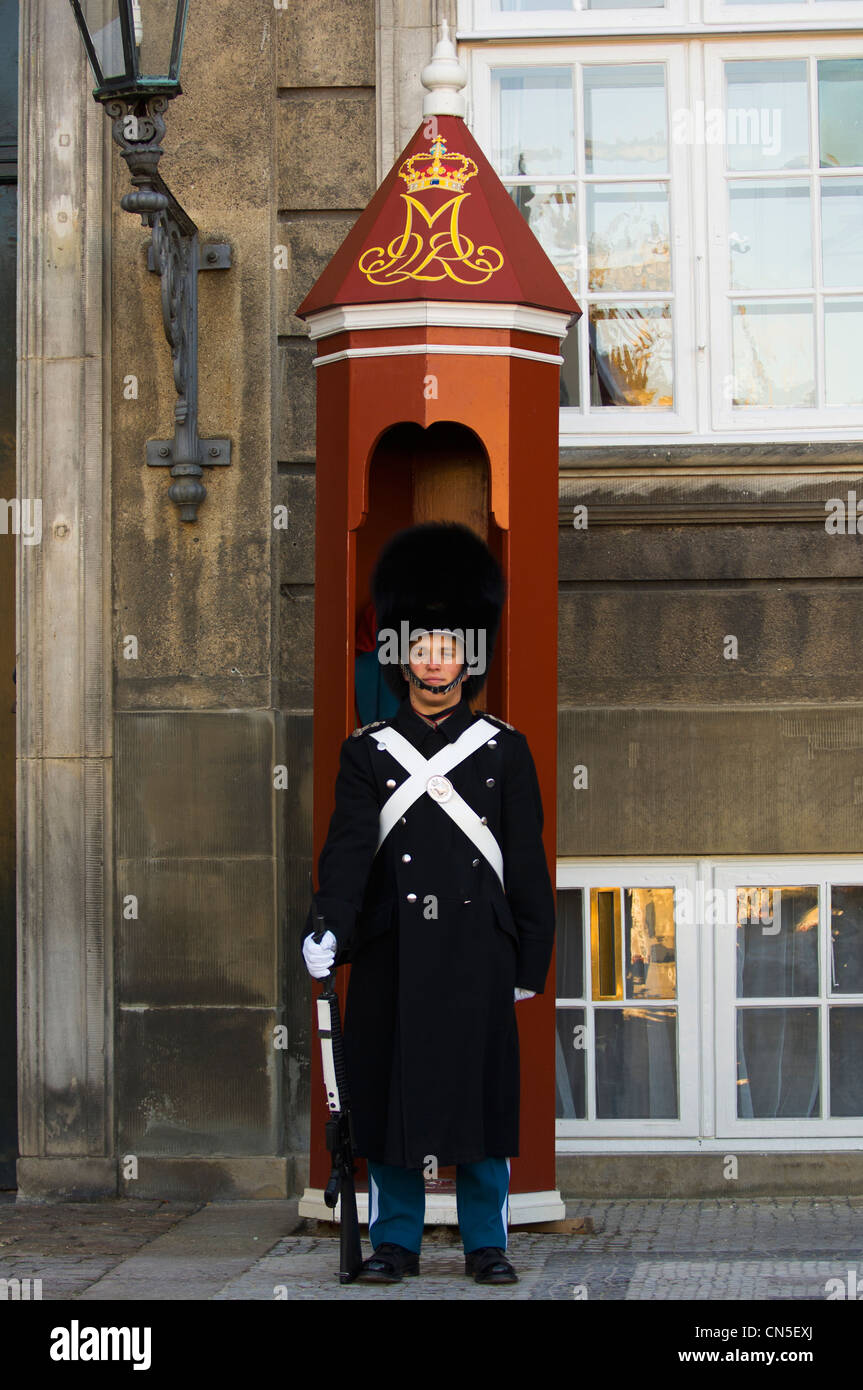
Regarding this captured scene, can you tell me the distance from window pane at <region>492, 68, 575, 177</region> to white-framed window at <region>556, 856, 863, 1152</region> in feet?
8.28

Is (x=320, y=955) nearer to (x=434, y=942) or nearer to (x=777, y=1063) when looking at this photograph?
(x=434, y=942)

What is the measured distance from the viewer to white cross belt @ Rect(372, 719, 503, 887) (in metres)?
4.71

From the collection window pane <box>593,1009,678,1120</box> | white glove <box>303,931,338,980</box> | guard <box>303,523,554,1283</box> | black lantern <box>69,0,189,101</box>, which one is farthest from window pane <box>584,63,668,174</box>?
white glove <box>303,931,338,980</box>

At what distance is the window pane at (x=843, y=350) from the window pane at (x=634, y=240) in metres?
0.60

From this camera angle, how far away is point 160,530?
632 cm

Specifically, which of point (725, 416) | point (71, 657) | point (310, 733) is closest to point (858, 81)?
point (725, 416)

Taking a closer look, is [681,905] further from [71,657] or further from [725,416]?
[71,657]

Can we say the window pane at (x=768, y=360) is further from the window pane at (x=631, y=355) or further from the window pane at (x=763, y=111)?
the window pane at (x=763, y=111)

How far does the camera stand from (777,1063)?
6.29 metres

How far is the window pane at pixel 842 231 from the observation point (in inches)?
255

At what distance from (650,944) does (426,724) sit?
189cm

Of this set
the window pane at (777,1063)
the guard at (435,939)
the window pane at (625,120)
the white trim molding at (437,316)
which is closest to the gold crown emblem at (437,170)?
the white trim molding at (437,316)

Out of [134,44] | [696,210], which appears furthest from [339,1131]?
[696,210]

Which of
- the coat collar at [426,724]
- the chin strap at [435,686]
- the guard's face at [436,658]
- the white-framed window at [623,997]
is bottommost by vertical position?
the white-framed window at [623,997]
